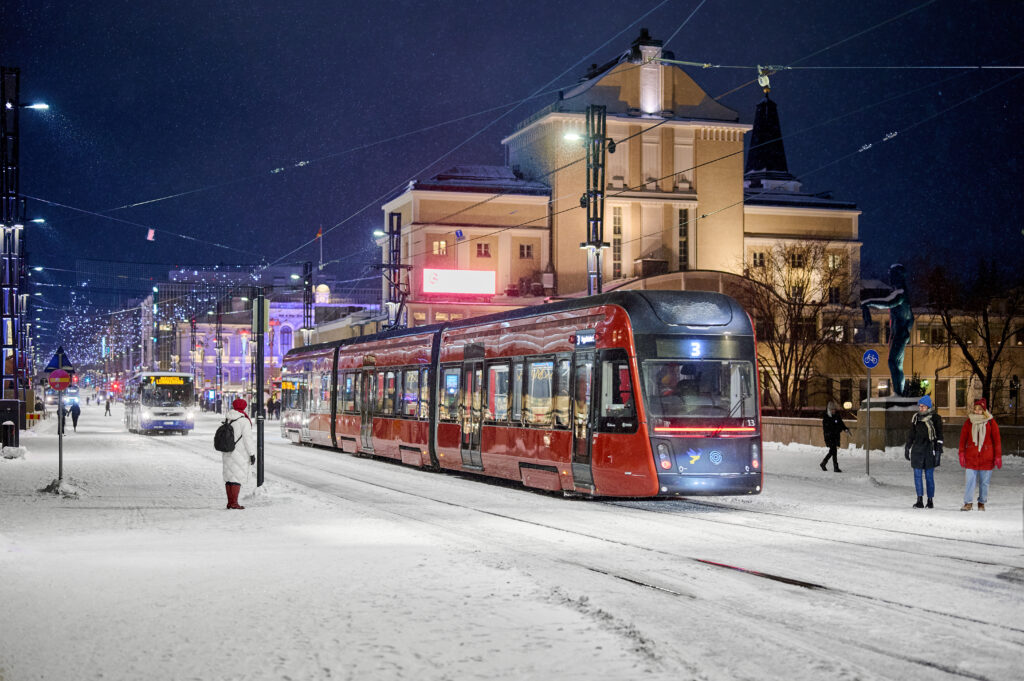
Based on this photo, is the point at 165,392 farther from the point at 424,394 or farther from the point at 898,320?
the point at 898,320

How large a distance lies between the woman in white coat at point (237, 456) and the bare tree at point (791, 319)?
3604 cm

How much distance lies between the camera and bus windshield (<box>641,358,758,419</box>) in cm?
1827

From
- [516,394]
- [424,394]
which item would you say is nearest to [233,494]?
[516,394]

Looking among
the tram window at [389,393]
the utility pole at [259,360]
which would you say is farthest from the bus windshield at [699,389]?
the tram window at [389,393]

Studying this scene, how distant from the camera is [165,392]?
2146 inches

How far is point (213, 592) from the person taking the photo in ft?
33.9

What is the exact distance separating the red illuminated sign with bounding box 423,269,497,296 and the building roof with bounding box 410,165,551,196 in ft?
19.1

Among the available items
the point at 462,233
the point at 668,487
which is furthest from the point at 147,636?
the point at 462,233

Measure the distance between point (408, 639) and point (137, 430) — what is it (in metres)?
52.2

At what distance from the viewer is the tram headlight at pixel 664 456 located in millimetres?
17922

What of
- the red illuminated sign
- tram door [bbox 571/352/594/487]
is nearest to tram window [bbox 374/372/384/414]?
tram door [bbox 571/352/594/487]

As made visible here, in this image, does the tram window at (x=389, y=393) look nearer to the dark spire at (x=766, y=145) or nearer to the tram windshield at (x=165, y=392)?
the tram windshield at (x=165, y=392)

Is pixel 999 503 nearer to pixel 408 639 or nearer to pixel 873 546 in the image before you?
pixel 873 546

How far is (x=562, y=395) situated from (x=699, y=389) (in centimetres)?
265
